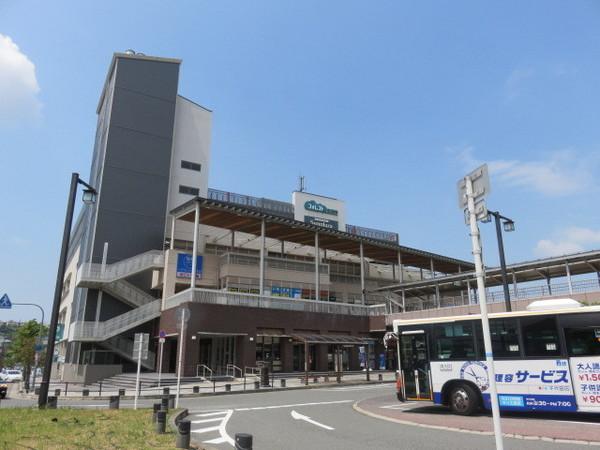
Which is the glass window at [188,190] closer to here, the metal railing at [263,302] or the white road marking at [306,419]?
the metal railing at [263,302]

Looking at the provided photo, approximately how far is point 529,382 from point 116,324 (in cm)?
3258

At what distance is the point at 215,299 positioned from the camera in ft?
112

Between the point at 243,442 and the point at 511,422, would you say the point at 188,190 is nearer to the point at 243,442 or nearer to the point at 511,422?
the point at 511,422

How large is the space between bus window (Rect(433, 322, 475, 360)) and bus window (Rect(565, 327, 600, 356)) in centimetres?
246

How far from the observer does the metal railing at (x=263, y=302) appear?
33.6 metres

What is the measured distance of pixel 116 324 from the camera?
37094 mm

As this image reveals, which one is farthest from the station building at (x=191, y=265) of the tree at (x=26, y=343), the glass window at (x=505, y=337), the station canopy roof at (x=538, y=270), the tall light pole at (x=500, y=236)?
the glass window at (x=505, y=337)

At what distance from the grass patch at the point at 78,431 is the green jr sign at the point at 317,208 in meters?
43.8

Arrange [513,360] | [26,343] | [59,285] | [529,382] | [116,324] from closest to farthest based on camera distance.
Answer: [529,382] < [513,360] < [59,285] < [116,324] < [26,343]

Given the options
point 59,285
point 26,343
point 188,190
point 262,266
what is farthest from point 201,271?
point 26,343

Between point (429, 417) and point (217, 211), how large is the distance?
2772 cm

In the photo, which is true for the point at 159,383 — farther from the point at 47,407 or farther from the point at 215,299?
the point at 47,407

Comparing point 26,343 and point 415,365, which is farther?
point 26,343

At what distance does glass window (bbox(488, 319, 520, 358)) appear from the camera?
12.7m
